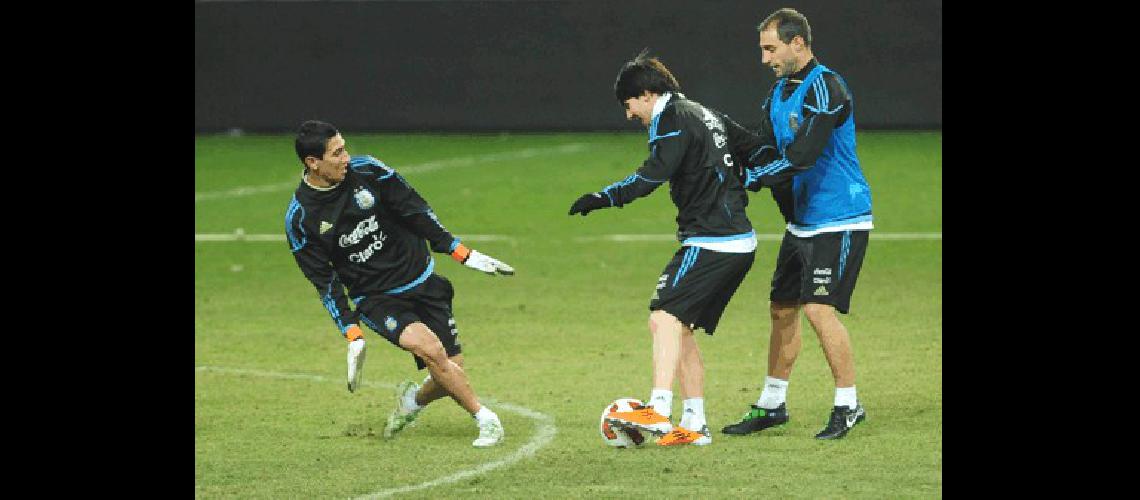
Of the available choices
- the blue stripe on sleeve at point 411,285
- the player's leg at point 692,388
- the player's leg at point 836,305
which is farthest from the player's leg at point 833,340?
the blue stripe on sleeve at point 411,285

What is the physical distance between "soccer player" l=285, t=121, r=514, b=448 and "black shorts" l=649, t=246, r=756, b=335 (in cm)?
81

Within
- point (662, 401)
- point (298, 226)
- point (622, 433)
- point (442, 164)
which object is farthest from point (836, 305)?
point (442, 164)

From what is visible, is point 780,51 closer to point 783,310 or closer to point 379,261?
point 783,310

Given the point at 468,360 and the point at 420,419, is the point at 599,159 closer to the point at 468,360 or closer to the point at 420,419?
the point at 468,360

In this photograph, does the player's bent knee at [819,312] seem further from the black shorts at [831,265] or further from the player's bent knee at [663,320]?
the player's bent knee at [663,320]

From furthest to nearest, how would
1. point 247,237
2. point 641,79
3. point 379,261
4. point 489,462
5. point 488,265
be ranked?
point 247,237, point 379,261, point 488,265, point 641,79, point 489,462

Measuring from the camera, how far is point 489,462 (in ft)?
26.6

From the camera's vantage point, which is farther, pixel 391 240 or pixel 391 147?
pixel 391 147

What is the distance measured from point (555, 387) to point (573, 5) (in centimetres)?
1988

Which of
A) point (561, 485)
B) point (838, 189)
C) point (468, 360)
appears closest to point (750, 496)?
point (561, 485)

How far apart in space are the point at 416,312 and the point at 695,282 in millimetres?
1481

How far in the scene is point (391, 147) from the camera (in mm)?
27422

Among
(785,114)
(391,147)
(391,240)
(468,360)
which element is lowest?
(391,147)

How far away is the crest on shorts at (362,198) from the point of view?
341 inches
